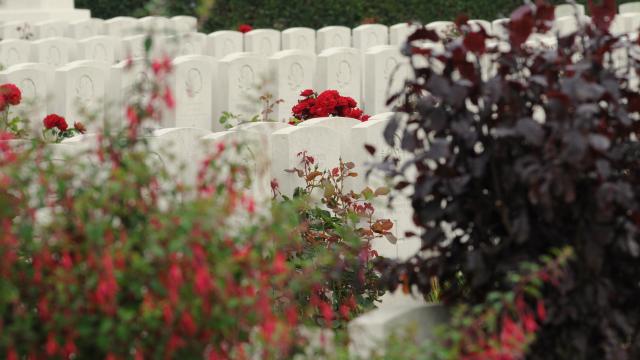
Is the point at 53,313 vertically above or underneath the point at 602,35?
underneath

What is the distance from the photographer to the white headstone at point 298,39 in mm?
12078

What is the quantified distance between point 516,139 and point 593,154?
22 centimetres

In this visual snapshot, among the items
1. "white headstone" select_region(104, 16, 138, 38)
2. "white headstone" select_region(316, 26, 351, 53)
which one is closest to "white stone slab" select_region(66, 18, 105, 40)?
"white headstone" select_region(104, 16, 138, 38)

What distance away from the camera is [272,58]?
8344 millimetres

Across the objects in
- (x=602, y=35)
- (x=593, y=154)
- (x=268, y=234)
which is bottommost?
(x=268, y=234)

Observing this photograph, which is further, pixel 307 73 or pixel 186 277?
pixel 307 73

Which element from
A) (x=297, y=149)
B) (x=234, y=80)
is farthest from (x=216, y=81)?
(x=297, y=149)

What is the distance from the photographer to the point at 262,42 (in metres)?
11.8

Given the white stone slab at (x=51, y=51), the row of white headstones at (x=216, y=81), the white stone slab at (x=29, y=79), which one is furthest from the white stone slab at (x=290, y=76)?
the white stone slab at (x=51, y=51)

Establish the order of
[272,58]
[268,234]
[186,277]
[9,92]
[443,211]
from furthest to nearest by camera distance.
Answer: [272,58] → [9,92] → [443,211] → [268,234] → [186,277]

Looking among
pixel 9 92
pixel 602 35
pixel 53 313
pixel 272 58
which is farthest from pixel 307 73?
pixel 53 313

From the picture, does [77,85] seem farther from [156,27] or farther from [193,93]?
[156,27]

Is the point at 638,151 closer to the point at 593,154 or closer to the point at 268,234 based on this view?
the point at 593,154

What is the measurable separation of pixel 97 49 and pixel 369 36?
3.20m
